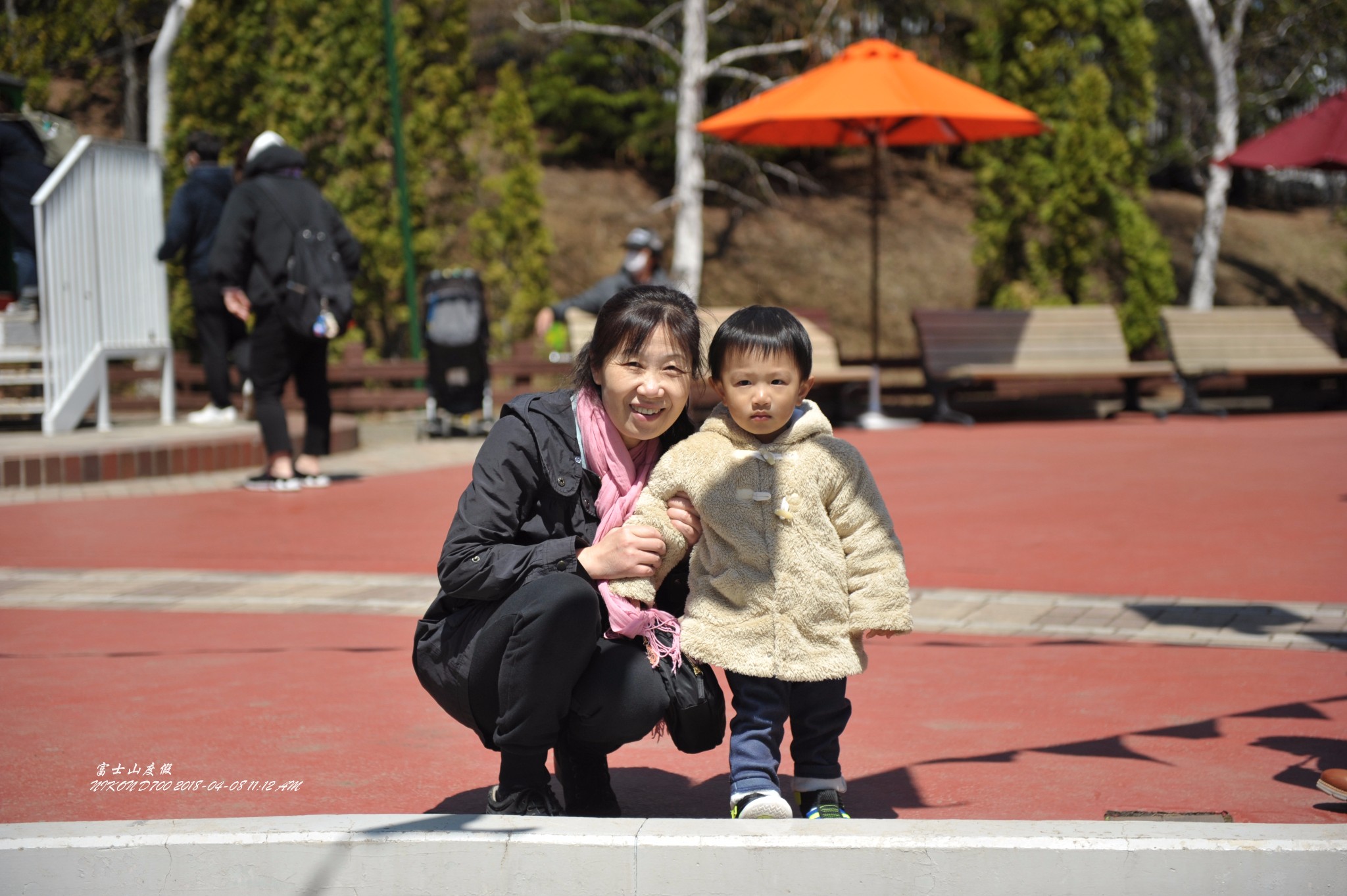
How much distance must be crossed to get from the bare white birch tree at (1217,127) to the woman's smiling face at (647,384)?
60.8ft

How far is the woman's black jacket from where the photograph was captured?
2924mm

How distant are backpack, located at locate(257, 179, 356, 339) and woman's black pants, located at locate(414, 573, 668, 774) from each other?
5.60m

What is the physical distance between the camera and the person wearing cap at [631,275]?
29.6 feet

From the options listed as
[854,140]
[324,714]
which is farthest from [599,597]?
[854,140]

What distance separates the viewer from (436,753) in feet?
12.3

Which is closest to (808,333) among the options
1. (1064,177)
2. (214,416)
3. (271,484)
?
(271,484)

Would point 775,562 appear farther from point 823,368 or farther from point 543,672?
point 823,368

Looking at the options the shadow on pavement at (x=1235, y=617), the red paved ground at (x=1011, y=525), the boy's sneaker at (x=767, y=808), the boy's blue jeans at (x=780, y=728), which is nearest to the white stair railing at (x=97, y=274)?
the red paved ground at (x=1011, y=525)

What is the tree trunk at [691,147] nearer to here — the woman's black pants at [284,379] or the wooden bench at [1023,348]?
the wooden bench at [1023,348]

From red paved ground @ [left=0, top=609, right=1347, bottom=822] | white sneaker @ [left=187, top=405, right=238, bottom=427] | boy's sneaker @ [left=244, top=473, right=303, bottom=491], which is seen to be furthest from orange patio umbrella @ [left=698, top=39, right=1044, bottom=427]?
red paved ground @ [left=0, top=609, right=1347, bottom=822]

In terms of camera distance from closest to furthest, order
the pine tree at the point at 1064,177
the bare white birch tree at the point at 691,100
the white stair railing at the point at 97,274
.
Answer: the white stair railing at the point at 97,274, the pine tree at the point at 1064,177, the bare white birch tree at the point at 691,100

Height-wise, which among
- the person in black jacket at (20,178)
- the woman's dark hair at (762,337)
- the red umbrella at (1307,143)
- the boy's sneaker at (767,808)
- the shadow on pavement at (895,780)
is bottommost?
the shadow on pavement at (895,780)

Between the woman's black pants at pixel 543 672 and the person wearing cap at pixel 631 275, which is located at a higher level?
the person wearing cap at pixel 631 275

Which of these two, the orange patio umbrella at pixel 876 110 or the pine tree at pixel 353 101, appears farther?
the pine tree at pixel 353 101
